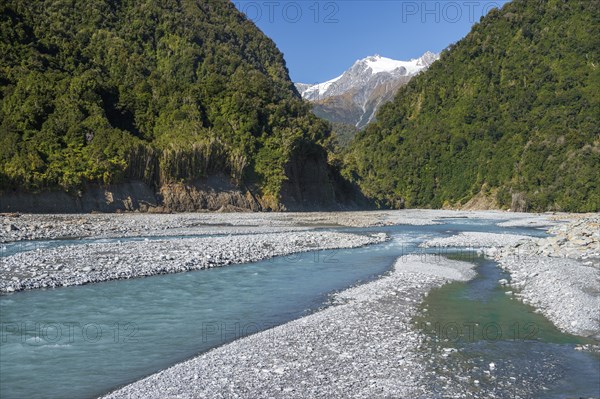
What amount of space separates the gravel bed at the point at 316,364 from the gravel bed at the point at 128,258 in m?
9.66

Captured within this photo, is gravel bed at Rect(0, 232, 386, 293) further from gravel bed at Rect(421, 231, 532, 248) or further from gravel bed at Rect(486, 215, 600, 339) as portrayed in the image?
gravel bed at Rect(486, 215, 600, 339)

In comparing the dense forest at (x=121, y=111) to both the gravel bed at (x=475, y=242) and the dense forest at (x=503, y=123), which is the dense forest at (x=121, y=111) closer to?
the dense forest at (x=503, y=123)

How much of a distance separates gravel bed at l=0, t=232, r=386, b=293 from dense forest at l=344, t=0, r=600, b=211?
85.2m

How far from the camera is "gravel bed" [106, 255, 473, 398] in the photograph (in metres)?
8.88

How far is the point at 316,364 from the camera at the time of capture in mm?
10266

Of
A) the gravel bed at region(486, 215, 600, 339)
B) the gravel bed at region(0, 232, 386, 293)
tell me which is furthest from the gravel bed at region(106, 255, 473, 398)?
the gravel bed at region(0, 232, 386, 293)

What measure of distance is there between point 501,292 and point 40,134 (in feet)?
194

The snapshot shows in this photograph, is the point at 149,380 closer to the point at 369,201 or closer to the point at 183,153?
the point at 183,153

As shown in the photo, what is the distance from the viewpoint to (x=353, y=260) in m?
26.9

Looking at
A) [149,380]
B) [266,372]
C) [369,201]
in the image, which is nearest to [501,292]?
[266,372]

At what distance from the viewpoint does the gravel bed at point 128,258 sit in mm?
18875

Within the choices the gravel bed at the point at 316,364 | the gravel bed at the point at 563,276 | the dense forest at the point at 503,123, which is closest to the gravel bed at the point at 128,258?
the gravel bed at the point at 316,364

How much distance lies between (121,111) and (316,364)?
7693cm

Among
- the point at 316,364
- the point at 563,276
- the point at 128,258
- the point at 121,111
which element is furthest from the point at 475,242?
the point at 121,111
